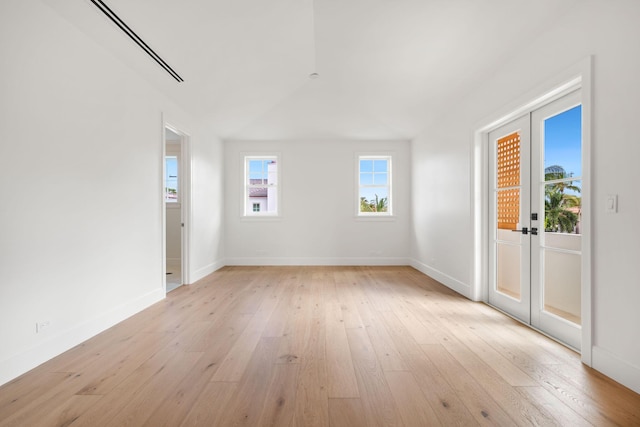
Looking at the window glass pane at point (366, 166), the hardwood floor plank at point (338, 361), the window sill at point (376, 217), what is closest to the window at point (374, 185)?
the window glass pane at point (366, 166)

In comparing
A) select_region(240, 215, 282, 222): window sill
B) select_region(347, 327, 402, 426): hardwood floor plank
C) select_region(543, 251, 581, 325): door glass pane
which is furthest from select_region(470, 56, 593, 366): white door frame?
select_region(240, 215, 282, 222): window sill

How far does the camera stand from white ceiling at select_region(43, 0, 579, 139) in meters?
2.59

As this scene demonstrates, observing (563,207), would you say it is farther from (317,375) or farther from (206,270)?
(206,270)

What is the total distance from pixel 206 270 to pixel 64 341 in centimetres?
292

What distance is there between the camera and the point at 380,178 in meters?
6.43

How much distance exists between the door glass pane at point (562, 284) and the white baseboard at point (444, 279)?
1.18 metres

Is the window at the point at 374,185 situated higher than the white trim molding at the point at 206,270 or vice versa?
the window at the point at 374,185

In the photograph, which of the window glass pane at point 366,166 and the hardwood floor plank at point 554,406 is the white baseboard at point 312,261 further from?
the hardwood floor plank at point 554,406

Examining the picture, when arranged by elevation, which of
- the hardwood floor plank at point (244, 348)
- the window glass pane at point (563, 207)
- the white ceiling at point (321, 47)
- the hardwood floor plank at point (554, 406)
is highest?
the white ceiling at point (321, 47)

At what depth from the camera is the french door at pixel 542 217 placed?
2434mm

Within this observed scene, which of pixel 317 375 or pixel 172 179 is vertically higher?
pixel 172 179

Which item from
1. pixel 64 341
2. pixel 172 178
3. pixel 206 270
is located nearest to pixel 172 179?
pixel 172 178

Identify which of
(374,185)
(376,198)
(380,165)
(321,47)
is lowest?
(376,198)

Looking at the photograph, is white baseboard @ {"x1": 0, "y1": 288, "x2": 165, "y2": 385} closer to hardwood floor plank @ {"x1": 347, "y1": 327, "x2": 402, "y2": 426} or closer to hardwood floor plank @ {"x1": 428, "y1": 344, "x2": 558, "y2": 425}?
hardwood floor plank @ {"x1": 347, "y1": 327, "x2": 402, "y2": 426}
